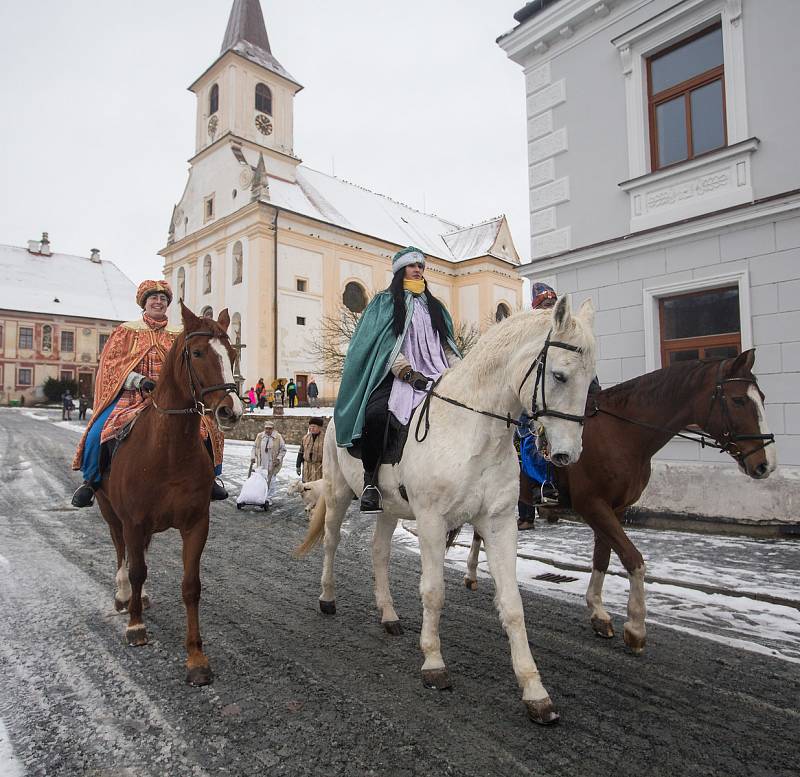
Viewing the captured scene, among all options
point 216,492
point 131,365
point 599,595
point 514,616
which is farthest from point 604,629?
point 131,365

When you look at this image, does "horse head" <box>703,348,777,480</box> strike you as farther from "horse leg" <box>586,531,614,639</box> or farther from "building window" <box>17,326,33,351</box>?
"building window" <box>17,326,33,351</box>

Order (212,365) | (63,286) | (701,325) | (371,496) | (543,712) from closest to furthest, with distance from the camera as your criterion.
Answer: (543,712) < (212,365) < (371,496) < (701,325) < (63,286)

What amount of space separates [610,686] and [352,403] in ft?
7.57

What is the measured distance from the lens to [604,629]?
12.8 feet

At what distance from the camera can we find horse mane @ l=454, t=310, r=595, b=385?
9.22 feet

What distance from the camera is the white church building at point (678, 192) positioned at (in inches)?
285

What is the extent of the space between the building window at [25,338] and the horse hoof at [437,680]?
57.2m

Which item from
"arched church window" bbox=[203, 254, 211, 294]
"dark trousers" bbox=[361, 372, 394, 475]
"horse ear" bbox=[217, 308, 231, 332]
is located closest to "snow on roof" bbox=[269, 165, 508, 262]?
"arched church window" bbox=[203, 254, 211, 294]

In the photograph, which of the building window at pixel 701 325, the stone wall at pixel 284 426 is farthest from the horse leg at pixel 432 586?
the stone wall at pixel 284 426

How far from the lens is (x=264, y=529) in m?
8.16

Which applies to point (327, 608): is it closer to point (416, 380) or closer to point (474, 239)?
point (416, 380)

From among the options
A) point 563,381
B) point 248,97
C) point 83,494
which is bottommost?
point 83,494

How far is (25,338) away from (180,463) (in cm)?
5601

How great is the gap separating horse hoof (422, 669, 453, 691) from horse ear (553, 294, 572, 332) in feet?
6.50
